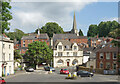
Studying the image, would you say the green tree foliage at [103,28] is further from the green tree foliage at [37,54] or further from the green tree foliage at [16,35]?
the green tree foliage at [37,54]

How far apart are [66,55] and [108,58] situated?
3005 centimetres

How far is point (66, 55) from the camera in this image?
275 ft

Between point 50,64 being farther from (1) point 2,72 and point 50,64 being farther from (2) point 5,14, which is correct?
(2) point 5,14

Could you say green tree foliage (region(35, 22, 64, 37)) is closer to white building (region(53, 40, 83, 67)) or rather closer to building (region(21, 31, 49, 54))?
building (region(21, 31, 49, 54))

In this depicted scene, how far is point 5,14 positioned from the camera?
3147cm

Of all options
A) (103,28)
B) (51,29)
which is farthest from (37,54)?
(103,28)

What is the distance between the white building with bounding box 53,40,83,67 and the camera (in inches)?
3260

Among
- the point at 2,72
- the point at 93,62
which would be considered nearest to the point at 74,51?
the point at 93,62

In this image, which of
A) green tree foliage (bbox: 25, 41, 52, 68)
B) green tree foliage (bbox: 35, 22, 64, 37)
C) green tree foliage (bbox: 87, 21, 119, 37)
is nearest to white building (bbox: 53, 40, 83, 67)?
green tree foliage (bbox: 25, 41, 52, 68)

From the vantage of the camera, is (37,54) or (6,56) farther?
(37,54)

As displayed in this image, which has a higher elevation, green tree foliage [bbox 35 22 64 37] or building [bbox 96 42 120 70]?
green tree foliage [bbox 35 22 64 37]

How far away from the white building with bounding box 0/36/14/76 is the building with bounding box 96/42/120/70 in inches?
969

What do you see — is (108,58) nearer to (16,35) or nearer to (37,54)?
(37,54)

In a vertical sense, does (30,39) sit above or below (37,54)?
above
